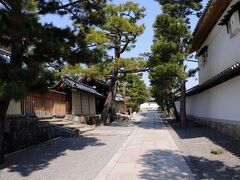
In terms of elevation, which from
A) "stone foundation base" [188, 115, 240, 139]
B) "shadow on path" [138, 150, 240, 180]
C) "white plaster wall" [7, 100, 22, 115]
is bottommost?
"shadow on path" [138, 150, 240, 180]

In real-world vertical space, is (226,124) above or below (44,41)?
below

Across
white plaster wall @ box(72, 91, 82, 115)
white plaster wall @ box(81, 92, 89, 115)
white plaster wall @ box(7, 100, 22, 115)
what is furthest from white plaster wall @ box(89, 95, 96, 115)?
white plaster wall @ box(7, 100, 22, 115)

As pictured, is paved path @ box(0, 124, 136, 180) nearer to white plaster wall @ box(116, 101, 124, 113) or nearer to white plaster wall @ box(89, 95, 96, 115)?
white plaster wall @ box(89, 95, 96, 115)

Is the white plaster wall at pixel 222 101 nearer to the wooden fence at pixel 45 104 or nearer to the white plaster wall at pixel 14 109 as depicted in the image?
the wooden fence at pixel 45 104

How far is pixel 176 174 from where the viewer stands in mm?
8453

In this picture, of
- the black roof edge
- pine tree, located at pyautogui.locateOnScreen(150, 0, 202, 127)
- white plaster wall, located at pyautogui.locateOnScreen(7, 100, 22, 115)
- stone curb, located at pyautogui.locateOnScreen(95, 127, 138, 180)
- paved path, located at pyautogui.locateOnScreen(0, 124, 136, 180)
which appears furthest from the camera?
pine tree, located at pyautogui.locateOnScreen(150, 0, 202, 127)

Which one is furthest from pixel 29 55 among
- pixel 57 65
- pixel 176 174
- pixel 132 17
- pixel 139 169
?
pixel 132 17

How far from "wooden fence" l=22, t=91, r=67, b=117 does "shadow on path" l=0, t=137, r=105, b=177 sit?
262 cm

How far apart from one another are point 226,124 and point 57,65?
9.04 m

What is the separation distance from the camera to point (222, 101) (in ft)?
55.0

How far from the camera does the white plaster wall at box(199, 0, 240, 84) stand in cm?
1454

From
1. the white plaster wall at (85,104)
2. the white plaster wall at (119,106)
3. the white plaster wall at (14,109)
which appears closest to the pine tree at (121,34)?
the white plaster wall at (85,104)

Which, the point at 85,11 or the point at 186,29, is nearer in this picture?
the point at 85,11

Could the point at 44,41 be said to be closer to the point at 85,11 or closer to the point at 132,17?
the point at 85,11
